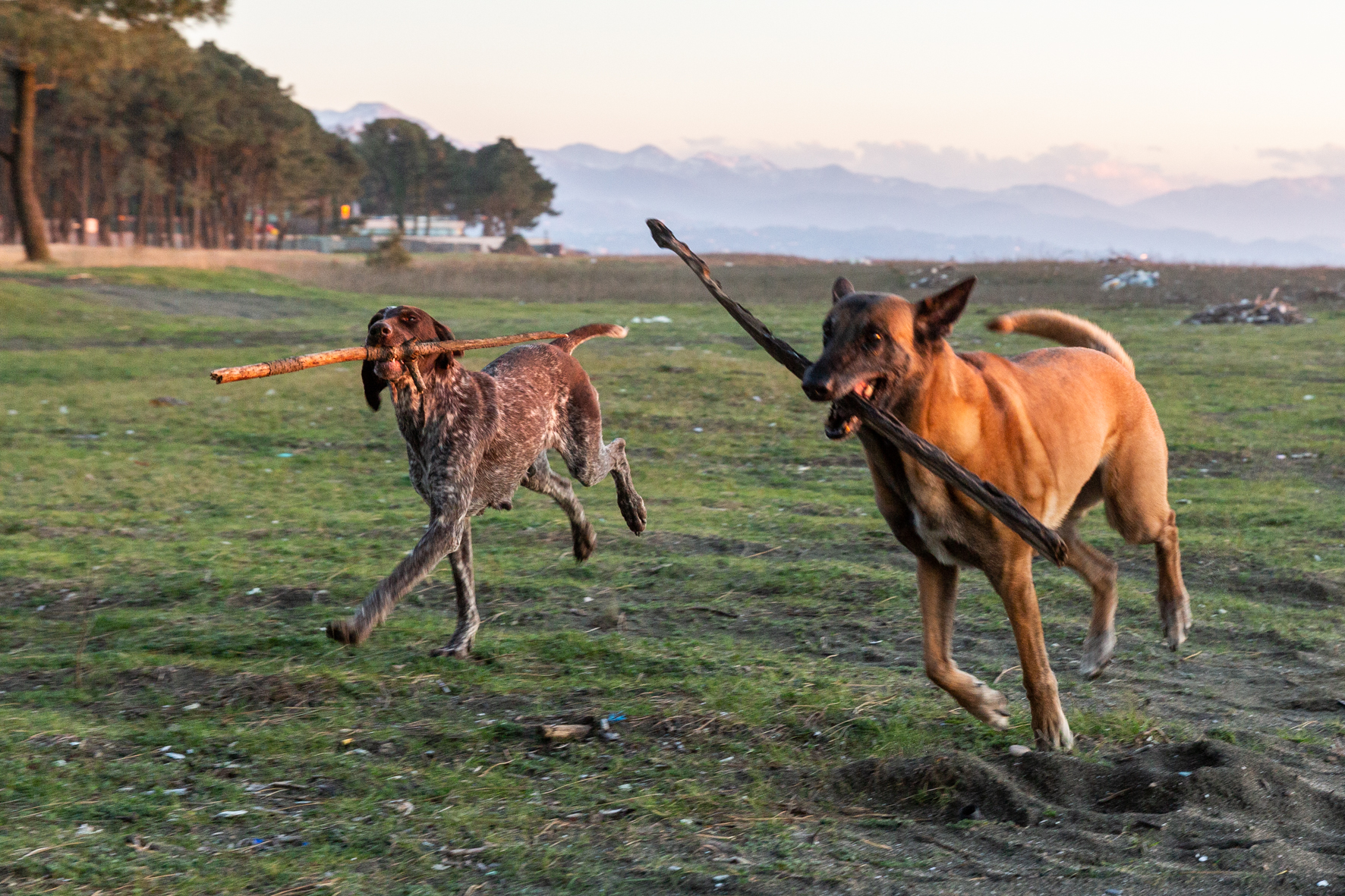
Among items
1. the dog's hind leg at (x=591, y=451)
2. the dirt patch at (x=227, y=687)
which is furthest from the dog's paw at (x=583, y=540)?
the dirt patch at (x=227, y=687)

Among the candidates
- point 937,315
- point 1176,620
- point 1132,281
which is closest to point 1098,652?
point 1176,620

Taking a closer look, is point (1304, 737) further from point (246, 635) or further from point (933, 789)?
point (246, 635)

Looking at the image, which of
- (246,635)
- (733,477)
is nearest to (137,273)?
(733,477)

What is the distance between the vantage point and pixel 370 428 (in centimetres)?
1484

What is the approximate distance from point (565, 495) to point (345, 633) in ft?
9.73

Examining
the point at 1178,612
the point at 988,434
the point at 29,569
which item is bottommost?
the point at 29,569

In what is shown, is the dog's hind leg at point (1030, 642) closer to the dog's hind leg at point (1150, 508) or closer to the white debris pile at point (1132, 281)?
the dog's hind leg at point (1150, 508)

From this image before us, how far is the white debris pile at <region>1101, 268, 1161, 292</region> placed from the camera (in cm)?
3906

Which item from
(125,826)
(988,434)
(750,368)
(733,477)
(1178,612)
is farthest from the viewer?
(750,368)

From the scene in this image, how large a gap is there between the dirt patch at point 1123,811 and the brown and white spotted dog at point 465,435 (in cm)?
256

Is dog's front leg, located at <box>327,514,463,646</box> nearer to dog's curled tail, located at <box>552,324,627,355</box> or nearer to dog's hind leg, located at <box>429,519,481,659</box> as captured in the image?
dog's hind leg, located at <box>429,519,481,659</box>

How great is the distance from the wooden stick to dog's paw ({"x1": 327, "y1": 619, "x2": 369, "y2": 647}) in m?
1.21

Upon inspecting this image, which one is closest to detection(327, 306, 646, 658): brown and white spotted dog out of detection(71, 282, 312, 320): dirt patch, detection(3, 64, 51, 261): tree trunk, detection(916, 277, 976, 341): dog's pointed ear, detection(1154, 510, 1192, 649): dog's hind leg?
detection(916, 277, 976, 341): dog's pointed ear

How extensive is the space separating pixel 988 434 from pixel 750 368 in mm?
13728
